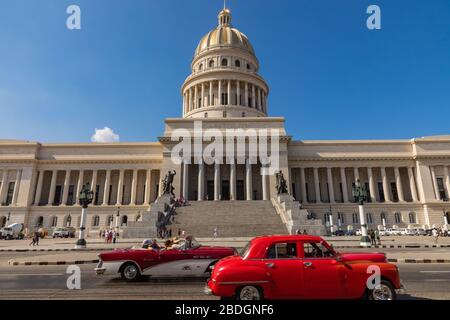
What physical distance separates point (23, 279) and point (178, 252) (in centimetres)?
570

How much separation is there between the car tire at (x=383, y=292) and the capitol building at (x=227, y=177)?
40229 mm

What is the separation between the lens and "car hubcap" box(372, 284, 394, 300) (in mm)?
6027

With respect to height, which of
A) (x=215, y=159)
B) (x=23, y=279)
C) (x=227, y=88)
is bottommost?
(x=23, y=279)

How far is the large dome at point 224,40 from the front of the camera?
66.6 m

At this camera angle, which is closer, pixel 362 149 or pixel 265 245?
pixel 265 245

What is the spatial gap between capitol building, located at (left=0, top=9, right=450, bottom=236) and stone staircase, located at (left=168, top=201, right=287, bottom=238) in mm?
7316

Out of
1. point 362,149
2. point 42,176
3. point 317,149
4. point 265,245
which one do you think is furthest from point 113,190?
point 265,245

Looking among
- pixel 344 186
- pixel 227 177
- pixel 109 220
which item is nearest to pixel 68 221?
pixel 109 220

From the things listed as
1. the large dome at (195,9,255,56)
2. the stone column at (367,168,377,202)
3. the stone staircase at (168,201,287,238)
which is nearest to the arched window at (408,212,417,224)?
the stone column at (367,168,377,202)

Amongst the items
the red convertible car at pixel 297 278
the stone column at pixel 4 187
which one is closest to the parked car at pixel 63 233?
the stone column at pixel 4 187

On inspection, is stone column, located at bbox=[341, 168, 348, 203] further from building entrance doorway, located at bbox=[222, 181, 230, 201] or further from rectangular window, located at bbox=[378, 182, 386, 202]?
building entrance doorway, located at bbox=[222, 181, 230, 201]

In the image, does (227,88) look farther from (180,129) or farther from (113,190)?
(113,190)

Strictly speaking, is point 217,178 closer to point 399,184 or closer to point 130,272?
point 399,184

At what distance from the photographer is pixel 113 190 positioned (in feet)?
175
